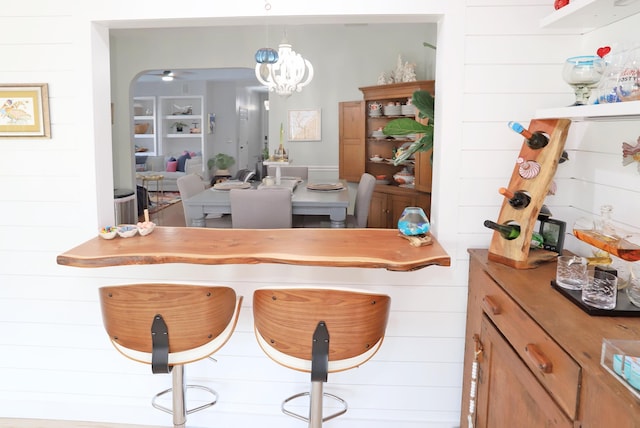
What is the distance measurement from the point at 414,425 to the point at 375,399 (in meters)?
0.22

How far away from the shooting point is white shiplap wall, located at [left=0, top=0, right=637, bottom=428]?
201 cm

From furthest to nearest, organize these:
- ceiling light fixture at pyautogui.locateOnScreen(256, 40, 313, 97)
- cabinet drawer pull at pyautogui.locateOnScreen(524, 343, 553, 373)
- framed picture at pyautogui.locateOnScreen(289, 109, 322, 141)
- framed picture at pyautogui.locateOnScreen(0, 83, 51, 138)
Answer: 1. framed picture at pyautogui.locateOnScreen(289, 109, 322, 141)
2. ceiling light fixture at pyautogui.locateOnScreen(256, 40, 313, 97)
3. framed picture at pyautogui.locateOnScreen(0, 83, 51, 138)
4. cabinet drawer pull at pyautogui.locateOnScreen(524, 343, 553, 373)

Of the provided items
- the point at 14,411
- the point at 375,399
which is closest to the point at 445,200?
the point at 375,399

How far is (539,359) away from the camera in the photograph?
1243 mm

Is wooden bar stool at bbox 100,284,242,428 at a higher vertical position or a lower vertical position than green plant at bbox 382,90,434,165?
lower

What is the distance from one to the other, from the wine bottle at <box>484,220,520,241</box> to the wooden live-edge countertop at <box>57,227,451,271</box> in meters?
0.19

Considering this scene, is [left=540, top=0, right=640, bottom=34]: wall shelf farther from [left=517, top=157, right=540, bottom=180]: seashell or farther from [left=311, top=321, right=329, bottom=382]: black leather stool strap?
[left=311, top=321, right=329, bottom=382]: black leather stool strap

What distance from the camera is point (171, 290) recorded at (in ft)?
5.43

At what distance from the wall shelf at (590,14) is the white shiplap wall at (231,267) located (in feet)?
0.52

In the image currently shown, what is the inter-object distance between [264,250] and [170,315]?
42cm

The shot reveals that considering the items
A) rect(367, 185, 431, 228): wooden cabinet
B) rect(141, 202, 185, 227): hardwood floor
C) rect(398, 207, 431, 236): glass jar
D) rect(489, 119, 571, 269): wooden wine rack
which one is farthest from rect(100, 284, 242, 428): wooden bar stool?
rect(141, 202, 185, 227): hardwood floor

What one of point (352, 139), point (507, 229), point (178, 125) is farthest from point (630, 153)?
point (178, 125)

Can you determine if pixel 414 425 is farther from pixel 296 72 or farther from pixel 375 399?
pixel 296 72

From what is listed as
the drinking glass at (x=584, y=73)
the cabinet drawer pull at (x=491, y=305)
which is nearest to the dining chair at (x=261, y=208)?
the cabinet drawer pull at (x=491, y=305)
